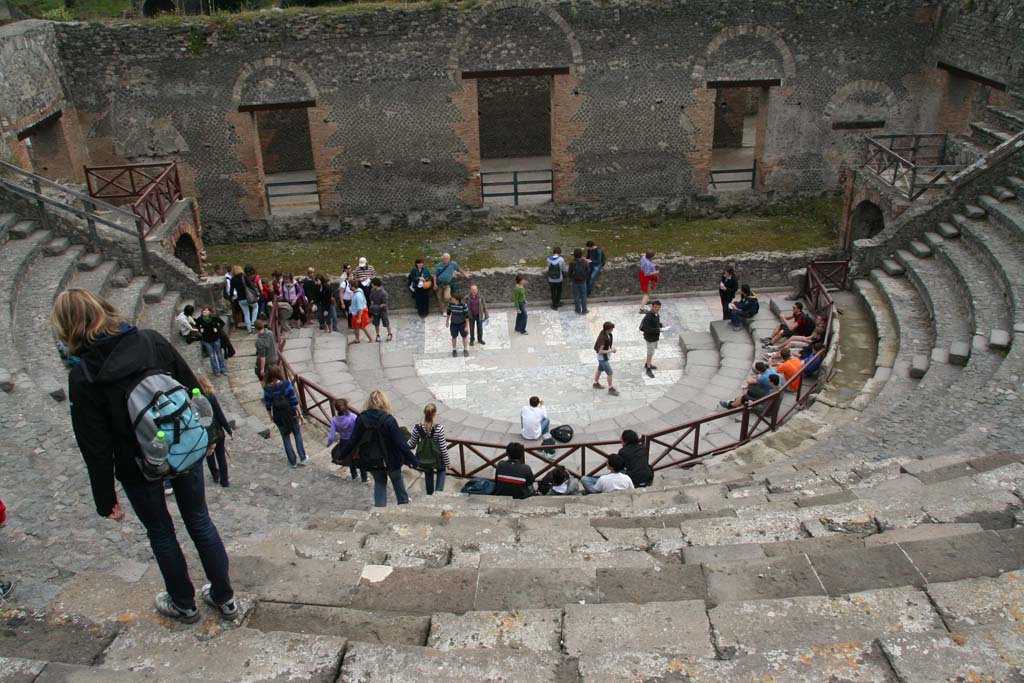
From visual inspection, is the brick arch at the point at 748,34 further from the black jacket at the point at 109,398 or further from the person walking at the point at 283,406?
the black jacket at the point at 109,398

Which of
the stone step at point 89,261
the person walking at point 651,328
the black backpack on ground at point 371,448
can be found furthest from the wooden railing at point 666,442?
the stone step at point 89,261

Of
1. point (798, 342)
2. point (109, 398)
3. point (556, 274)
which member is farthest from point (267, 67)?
point (109, 398)

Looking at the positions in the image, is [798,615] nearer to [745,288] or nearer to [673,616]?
[673,616]

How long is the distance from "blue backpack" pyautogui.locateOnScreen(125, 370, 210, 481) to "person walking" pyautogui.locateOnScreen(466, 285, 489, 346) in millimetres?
9057

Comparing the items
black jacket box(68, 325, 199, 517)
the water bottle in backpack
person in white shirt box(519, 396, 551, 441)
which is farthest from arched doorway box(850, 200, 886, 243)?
black jacket box(68, 325, 199, 517)

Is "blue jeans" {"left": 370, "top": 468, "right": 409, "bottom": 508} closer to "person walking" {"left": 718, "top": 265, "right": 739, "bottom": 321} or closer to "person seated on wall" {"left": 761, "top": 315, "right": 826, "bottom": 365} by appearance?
"person seated on wall" {"left": 761, "top": 315, "right": 826, "bottom": 365}

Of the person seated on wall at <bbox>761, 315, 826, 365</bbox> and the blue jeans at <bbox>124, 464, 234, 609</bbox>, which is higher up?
the blue jeans at <bbox>124, 464, 234, 609</bbox>

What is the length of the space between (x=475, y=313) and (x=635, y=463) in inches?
207

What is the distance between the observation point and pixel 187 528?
421cm

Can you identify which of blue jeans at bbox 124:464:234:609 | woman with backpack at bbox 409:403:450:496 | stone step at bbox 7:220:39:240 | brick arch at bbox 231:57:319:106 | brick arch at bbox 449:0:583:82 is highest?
brick arch at bbox 449:0:583:82

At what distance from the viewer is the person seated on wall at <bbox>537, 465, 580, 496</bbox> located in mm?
8398

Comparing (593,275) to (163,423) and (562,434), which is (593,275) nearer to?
(562,434)

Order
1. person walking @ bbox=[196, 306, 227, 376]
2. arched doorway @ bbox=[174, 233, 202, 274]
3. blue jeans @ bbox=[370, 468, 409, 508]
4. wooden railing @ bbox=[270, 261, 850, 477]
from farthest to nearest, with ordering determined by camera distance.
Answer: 1. arched doorway @ bbox=[174, 233, 202, 274]
2. person walking @ bbox=[196, 306, 227, 376]
3. wooden railing @ bbox=[270, 261, 850, 477]
4. blue jeans @ bbox=[370, 468, 409, 508]

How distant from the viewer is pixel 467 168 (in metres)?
18.1
